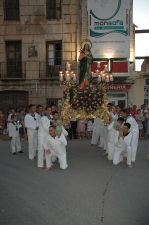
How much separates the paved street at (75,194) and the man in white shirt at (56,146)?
20cm

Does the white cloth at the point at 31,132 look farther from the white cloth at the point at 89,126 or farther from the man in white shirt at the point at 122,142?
the white cloth at the point at 89,126

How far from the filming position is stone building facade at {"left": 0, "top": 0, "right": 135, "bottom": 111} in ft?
56.3

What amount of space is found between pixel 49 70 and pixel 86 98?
10.6 metres

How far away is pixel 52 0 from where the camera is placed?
57.5ft

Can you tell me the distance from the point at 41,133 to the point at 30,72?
11.2m

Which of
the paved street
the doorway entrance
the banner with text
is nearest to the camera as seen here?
the paved street

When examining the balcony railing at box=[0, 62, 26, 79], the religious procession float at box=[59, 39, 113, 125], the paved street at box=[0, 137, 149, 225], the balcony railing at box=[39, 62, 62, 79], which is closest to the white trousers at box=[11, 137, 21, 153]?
the paved street at box=[0, 137, 149, 225]

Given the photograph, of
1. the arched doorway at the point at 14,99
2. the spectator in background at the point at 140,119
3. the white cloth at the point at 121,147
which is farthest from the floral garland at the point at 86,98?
the arched doorway at the point at 14,99

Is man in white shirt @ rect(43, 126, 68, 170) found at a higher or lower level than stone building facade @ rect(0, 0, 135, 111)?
lower

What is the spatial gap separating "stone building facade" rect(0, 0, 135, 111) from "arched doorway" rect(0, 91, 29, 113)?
70 mm

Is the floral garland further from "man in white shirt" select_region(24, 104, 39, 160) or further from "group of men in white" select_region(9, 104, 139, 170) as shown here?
"man in white shirt" select_region(24, 104, 39, 160)

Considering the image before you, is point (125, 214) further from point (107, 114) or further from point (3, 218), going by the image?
point (107, 114)

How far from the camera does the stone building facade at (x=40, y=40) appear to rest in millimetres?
17172

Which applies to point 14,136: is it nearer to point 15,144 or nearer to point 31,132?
point 15,144
